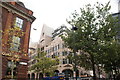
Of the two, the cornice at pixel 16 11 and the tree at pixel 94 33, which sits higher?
the cornice at pixel 16 11

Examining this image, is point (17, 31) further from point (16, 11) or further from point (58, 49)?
point (58, 49)

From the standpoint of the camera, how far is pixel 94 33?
1777cm

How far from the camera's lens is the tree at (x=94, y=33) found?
16.7 meters

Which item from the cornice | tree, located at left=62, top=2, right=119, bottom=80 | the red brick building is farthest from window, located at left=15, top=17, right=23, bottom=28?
tree, located at left=62, top=2, right=119, bottom=80

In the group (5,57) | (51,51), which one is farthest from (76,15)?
(51,51)

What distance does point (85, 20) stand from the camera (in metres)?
18.7

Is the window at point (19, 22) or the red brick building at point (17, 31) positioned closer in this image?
the red brick building at point (17, 31)

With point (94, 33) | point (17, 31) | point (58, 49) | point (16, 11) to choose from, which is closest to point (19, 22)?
point (16, 11)

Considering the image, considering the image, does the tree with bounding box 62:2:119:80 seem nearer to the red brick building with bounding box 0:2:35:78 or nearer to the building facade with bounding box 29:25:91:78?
the red brick building with bounding box 0:2:35:78

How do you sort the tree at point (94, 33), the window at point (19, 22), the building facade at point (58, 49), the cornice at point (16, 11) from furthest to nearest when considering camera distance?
the building facade at point (58, 49) < the window at point (19, 22) < the cornice at point (16, 11) < the tree at point (94, 33)

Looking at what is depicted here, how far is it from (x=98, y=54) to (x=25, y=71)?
44.0ft

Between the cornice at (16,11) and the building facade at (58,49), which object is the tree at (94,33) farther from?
the building facade at (58,49)

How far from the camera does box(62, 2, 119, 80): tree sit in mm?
16734

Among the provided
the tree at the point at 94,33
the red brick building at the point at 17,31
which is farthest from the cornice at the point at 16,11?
the tree at the point at 94,33
